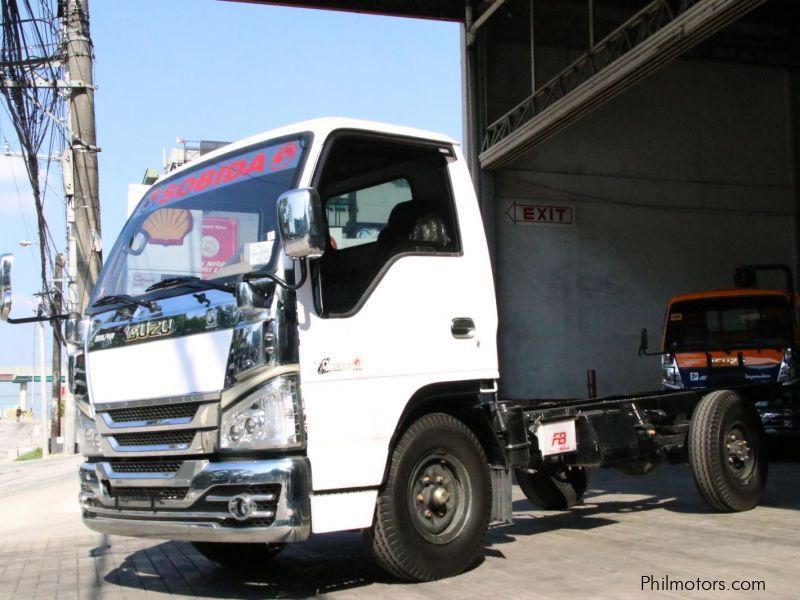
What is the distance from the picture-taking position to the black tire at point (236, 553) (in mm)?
6629

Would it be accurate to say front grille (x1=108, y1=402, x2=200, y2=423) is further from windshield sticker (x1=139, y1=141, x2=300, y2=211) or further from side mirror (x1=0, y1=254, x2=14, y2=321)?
windshield sticker (x1=139, y1=141, x2=300, y2=211)

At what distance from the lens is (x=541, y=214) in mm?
23672

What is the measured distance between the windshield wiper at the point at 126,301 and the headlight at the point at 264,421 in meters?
1.00

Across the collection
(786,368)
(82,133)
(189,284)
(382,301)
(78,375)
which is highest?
(82,133)

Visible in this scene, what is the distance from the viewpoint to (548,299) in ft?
78.2

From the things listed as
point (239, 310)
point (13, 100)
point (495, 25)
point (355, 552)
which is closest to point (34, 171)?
point (13, 100)

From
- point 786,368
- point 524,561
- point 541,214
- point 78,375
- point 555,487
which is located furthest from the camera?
point 541,214

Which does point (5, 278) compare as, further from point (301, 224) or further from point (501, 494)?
point (501, 494)

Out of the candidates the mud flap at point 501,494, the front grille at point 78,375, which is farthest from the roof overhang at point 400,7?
the mud flap at point 501,494

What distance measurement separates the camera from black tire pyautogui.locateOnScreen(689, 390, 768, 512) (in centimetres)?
798

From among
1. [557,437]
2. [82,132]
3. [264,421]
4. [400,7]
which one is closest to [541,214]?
[400,7]

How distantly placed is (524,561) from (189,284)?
293 centimetres

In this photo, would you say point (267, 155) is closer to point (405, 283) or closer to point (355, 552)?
point (405, 283)

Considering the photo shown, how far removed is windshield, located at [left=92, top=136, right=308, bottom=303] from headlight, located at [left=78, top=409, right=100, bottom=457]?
2.68ft
